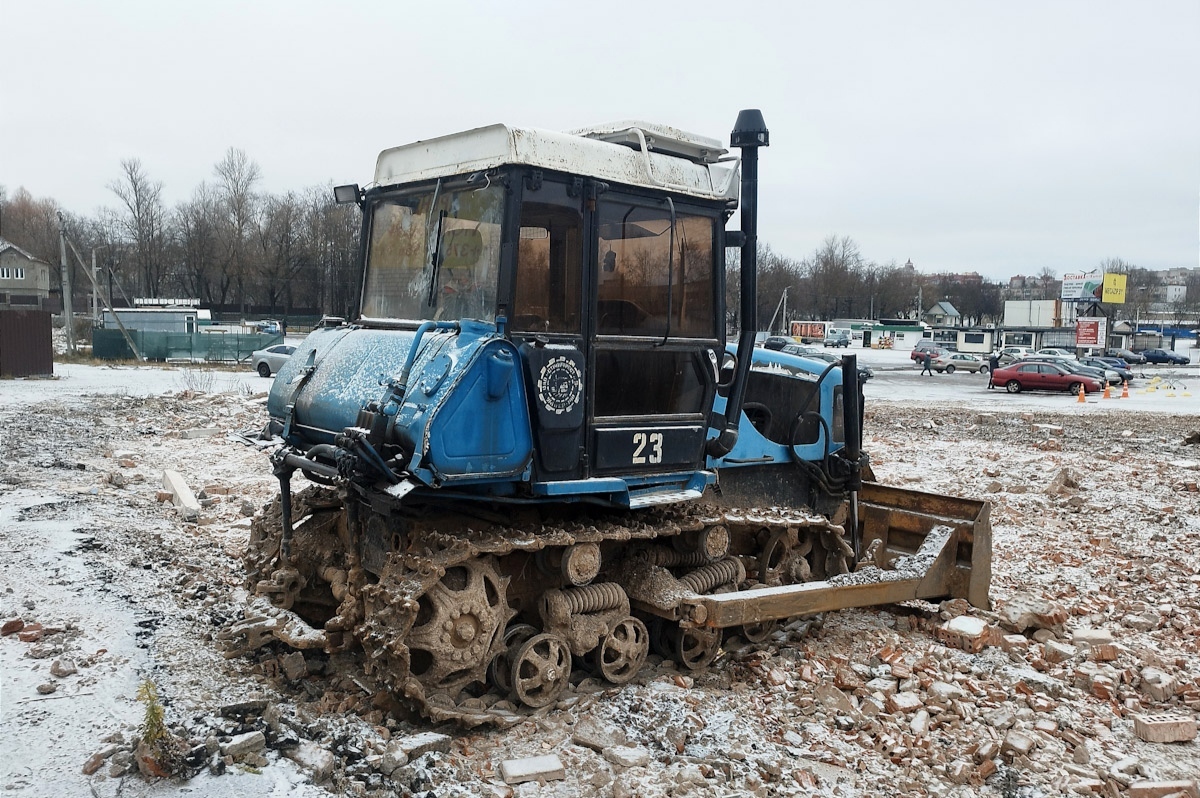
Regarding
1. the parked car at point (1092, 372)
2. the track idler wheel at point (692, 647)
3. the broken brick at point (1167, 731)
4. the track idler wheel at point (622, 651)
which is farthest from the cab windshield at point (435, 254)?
the parked car at point (1092, 372)

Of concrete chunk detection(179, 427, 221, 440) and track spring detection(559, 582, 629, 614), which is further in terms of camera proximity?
concrete chunk detection(179, 427, 221, 440)

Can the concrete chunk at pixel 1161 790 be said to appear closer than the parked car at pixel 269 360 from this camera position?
Yes

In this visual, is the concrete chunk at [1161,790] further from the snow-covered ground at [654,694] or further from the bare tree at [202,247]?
the bare tree at [202,247]

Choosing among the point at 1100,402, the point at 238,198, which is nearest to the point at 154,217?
the point at 238,198

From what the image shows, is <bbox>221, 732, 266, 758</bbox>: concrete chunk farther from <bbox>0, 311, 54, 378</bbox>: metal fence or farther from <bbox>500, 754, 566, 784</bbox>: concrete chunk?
<bbox>0, 311, 54, 378</bbox>: metal fence

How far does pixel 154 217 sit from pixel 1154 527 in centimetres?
8045

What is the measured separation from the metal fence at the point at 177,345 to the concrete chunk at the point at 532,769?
38.9 meters

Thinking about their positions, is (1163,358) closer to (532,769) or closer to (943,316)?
(943,316)

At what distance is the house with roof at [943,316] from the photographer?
360 ft

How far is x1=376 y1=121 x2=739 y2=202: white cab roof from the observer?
190 inches

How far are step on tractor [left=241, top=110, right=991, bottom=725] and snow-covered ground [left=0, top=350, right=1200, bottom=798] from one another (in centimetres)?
30

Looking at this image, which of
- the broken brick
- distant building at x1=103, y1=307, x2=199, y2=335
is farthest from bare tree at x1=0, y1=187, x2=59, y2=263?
the broken brick

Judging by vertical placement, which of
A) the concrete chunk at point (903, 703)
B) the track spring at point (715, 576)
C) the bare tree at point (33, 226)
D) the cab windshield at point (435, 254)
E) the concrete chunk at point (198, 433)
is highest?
the bare tree at point (33, 226)

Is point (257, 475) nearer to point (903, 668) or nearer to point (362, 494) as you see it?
point (362, 494)
